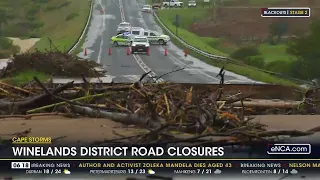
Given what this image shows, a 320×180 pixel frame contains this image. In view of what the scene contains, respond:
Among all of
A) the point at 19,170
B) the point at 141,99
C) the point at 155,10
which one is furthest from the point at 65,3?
the point at 19,170

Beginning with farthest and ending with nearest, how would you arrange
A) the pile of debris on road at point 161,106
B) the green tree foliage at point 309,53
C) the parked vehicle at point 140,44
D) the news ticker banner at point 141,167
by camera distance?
the parked vehicle at point 140,44 → the green tree foliage at point 309,53 → the pile of debris on road at point 161,106 → the news ticker banner at point 141,167

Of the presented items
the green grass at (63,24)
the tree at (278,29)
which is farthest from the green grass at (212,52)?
the green grass at (63,24)

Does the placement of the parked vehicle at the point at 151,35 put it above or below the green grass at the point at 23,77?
above

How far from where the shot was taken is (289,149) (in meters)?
4.51

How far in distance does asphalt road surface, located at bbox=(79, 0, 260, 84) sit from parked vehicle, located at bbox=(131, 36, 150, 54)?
0.05 metres

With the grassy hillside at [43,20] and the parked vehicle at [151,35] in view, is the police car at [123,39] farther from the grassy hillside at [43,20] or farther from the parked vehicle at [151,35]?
the grassy hillside at [43,20]

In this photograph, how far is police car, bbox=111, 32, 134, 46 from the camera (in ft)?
17.8

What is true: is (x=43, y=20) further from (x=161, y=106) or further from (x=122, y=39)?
(x=161, y=106)

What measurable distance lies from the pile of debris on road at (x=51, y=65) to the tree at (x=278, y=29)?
1393 millimetres

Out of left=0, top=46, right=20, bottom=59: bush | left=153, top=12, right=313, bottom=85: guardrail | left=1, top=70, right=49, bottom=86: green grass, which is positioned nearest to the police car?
left=153, top=12, right=313, bottom=85: guardrail

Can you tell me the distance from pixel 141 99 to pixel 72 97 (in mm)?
536

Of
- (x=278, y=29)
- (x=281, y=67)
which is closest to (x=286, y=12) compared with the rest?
(x=278, y=29)

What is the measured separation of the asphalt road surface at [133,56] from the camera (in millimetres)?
5168

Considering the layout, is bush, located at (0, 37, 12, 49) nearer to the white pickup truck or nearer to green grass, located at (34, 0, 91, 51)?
green grass, located at (34, 0, 91, 51)
